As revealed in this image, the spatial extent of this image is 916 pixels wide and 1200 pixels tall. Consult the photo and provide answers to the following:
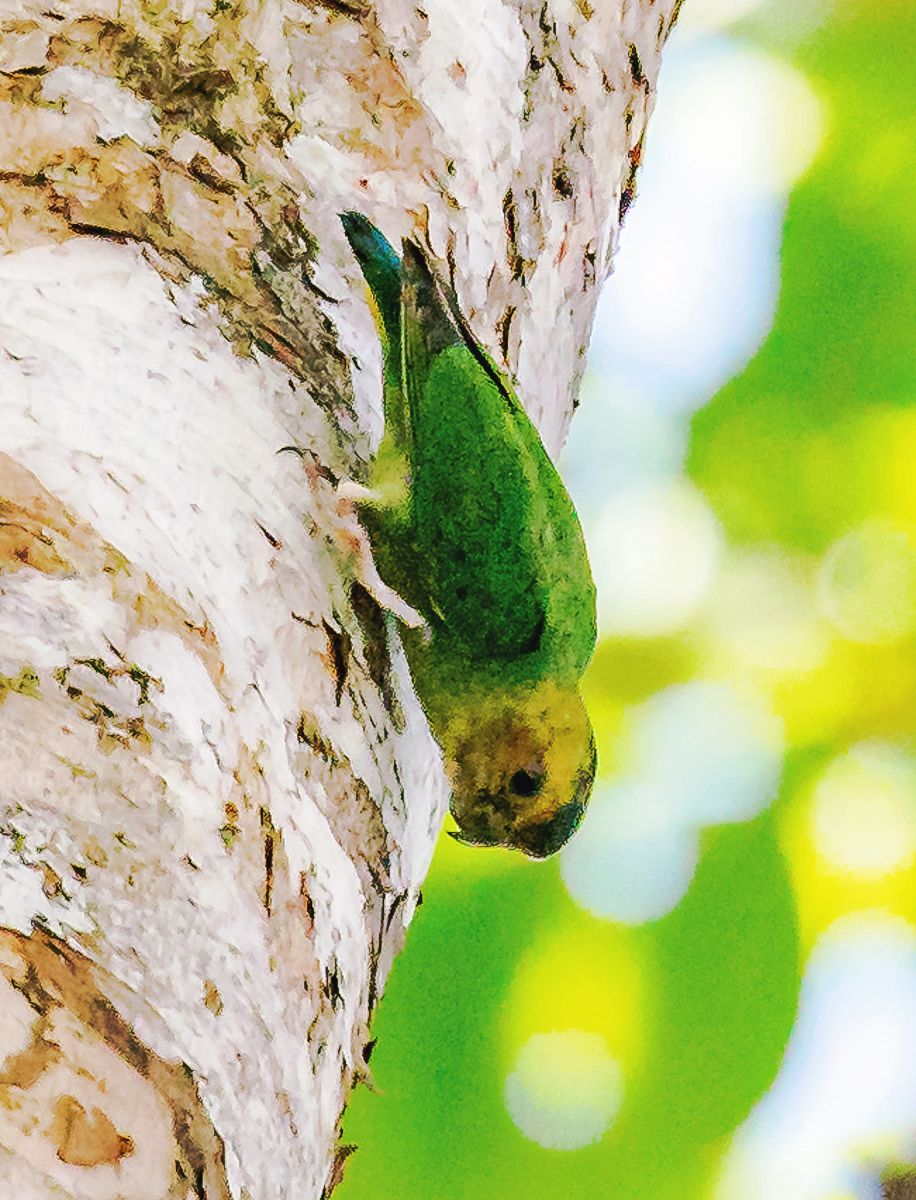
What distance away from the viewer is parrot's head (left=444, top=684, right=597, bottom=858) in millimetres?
1502

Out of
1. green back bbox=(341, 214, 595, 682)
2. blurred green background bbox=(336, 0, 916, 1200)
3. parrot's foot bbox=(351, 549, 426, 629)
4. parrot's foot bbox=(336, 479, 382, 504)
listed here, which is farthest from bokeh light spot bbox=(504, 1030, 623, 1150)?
parrot's foot bbox=(336, 479, 382, 504)

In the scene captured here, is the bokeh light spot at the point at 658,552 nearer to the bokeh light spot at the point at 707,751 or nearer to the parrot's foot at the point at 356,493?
the bokeh light spot at the point at 707,751

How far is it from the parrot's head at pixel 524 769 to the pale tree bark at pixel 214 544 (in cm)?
9

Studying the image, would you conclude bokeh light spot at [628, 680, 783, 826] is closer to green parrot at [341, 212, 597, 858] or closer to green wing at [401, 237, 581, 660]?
green parrot at [341, 212, 597, 858]

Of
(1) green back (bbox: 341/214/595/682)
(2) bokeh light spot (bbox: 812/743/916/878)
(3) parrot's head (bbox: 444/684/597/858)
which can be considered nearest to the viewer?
(1) green back (bbox: 341/214/595/682)

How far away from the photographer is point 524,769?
156cm

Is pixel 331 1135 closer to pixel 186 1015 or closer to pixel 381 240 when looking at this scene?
pixel 186 1015

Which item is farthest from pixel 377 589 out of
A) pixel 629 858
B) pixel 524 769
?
pixel 629 858

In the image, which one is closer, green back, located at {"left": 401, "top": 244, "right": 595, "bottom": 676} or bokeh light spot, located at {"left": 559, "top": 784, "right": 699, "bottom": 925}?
green back, located at {"left": 401, "top": 244, "right": 595, "bottom": 676}

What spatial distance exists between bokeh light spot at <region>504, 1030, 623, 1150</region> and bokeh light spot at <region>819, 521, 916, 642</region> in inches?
36.6

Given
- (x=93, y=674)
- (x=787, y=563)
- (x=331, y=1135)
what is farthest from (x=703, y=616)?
(x=93, y=674)

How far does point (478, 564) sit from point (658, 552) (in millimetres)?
1200

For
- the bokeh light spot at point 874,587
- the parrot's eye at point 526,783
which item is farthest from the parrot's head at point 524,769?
the bokeh light spot at point 874,587

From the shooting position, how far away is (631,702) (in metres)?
2.38
